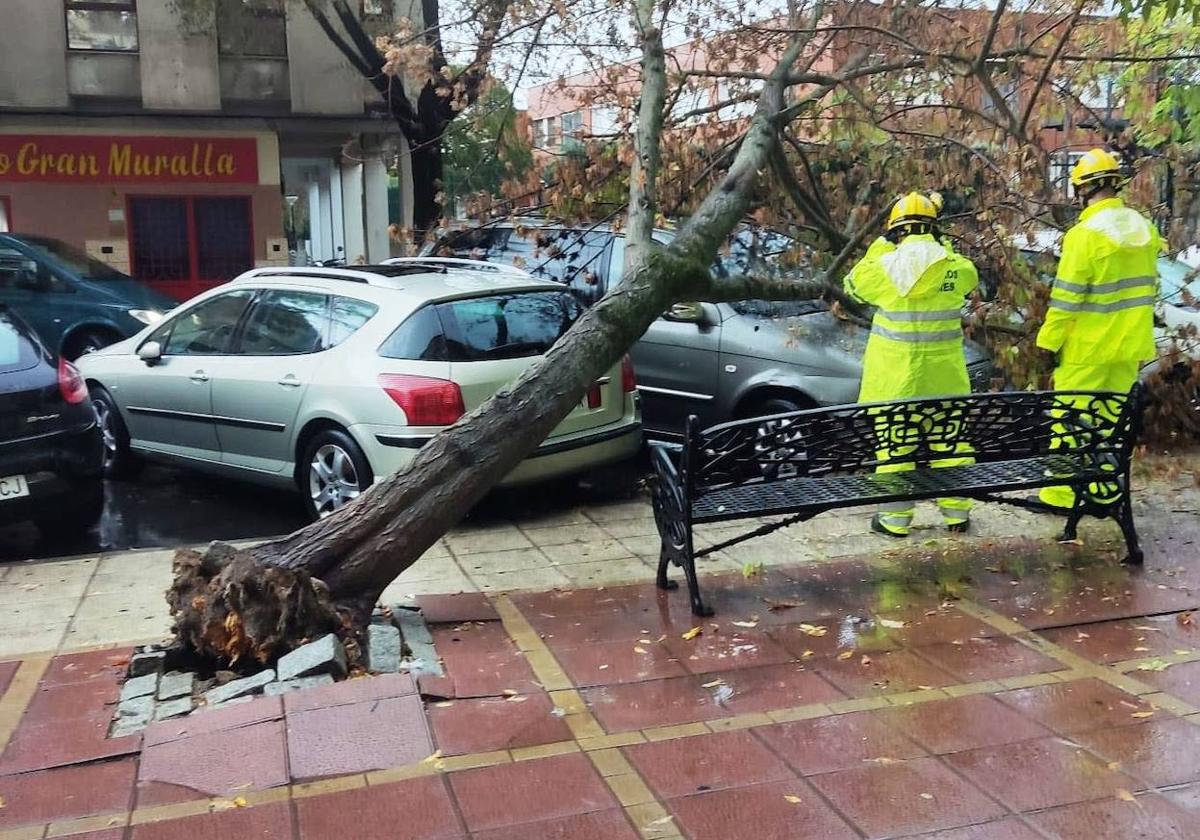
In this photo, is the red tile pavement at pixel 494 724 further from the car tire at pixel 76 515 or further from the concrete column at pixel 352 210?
the concrete column at pixel 352 210

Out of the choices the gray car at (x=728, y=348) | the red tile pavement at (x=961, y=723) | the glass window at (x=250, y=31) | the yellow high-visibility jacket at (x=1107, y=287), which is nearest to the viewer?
the red tile pavement at (x=961, y=723)

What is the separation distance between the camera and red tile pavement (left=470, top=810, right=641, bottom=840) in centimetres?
338

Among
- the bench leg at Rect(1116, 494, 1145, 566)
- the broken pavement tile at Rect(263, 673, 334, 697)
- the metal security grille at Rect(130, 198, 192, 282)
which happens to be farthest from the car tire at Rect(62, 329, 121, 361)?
the bench leg at Rect(1116, 494, 1145, 566)

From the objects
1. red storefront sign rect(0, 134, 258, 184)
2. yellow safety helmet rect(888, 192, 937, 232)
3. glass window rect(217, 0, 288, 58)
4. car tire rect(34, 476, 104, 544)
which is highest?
glass window rect(217, 0, 288, 58)

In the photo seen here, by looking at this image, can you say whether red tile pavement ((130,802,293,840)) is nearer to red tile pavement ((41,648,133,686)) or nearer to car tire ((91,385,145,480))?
red tile pavement ((41,648,133,686))

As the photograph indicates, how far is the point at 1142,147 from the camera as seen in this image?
8.73 m

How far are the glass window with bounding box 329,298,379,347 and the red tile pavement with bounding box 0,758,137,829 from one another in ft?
11.3

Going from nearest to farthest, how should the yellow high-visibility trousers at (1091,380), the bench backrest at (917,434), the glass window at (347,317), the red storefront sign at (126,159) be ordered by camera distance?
the bench backrest at (917,434)
the yellow high-visibility trousers at (1091,380)
the glass window at (347,317)
the red storefront sign at (126,159)

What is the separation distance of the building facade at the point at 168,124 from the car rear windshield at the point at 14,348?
440 inches

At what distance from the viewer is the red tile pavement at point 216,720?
13.2 ft

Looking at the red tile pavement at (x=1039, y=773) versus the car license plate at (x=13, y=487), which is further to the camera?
the car license plate at (x=13, y=487)

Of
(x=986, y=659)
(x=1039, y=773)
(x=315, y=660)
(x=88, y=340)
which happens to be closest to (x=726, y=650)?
(x=986, y=659)

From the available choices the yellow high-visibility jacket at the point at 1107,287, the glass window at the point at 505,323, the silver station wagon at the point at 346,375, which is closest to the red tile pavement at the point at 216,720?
the silver station wagon at the point at 346,375

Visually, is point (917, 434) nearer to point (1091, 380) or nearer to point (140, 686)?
point (1091, 380)
